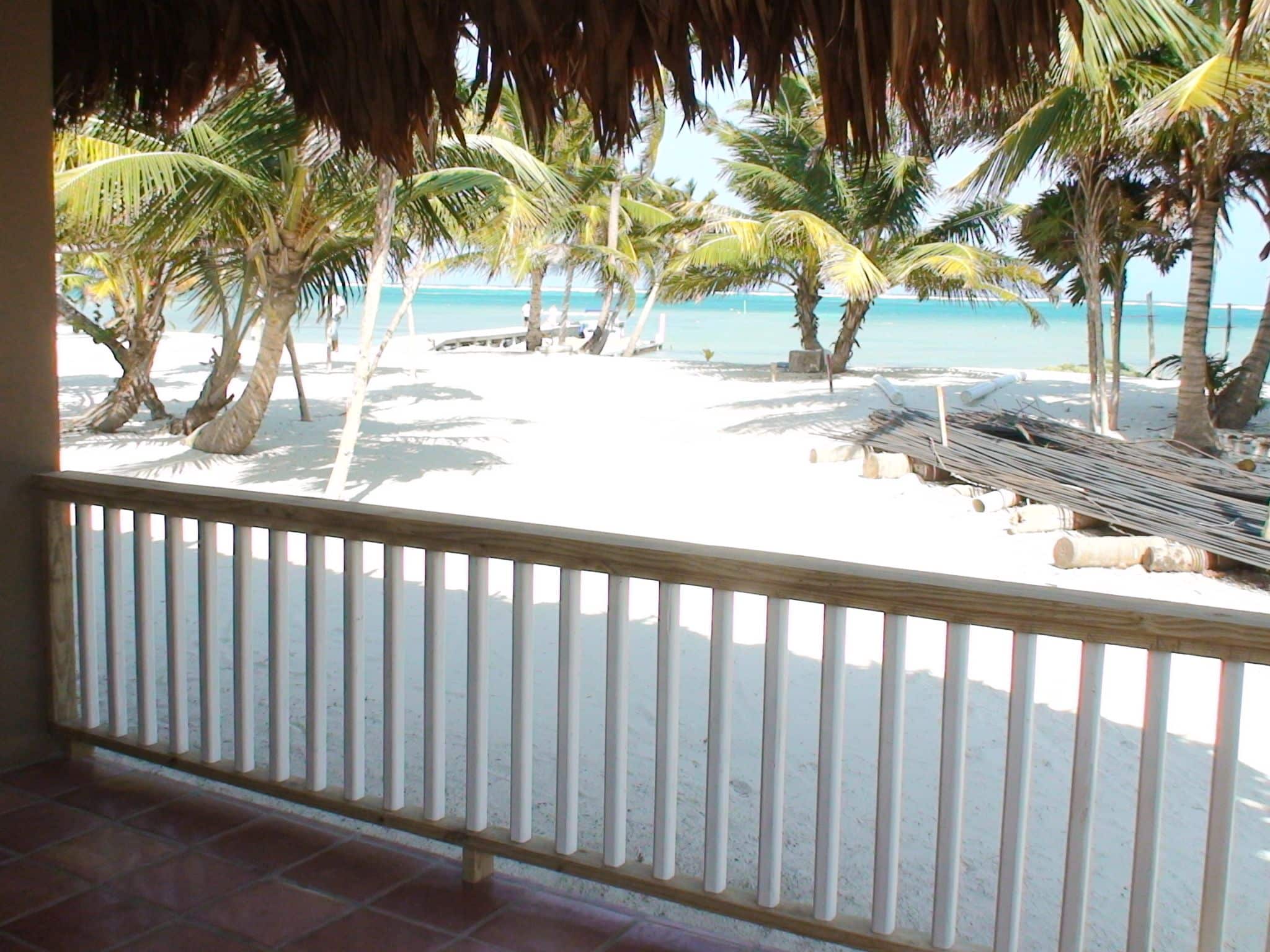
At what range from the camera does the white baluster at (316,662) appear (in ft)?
7.59

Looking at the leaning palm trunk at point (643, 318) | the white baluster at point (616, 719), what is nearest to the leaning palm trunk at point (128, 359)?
the leaning palm trunk at point (643, 318)

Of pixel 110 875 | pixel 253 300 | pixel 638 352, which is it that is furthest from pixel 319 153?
pixel 638 352

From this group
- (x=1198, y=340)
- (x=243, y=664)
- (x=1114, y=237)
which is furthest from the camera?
(x=1114, y=237)

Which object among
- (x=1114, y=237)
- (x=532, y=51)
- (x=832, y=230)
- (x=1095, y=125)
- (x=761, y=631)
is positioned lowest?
(x=761, y=631)

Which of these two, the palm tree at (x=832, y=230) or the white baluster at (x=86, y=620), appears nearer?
the white baluster at (x=86, y=620)

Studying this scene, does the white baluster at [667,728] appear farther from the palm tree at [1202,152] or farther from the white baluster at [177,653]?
the palm tree at [1202,152]

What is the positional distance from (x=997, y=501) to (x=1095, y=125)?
14.0 ft

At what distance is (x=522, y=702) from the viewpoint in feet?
7.00

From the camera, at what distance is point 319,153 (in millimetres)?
7574

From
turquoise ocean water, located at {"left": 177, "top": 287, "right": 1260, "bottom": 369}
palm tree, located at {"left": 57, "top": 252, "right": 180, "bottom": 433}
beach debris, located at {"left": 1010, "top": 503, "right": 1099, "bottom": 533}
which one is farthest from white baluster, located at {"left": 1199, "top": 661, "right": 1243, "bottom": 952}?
turquoise ocean water, located at {"left": 177, "top": 287, "right": 1260, "bottom": 369}

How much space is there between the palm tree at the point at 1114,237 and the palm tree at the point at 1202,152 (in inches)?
18.9

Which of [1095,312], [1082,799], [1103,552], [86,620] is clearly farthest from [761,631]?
[1095,312]

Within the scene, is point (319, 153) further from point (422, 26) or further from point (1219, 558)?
point (1219, 558)

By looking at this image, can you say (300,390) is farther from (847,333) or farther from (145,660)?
(145,660)
